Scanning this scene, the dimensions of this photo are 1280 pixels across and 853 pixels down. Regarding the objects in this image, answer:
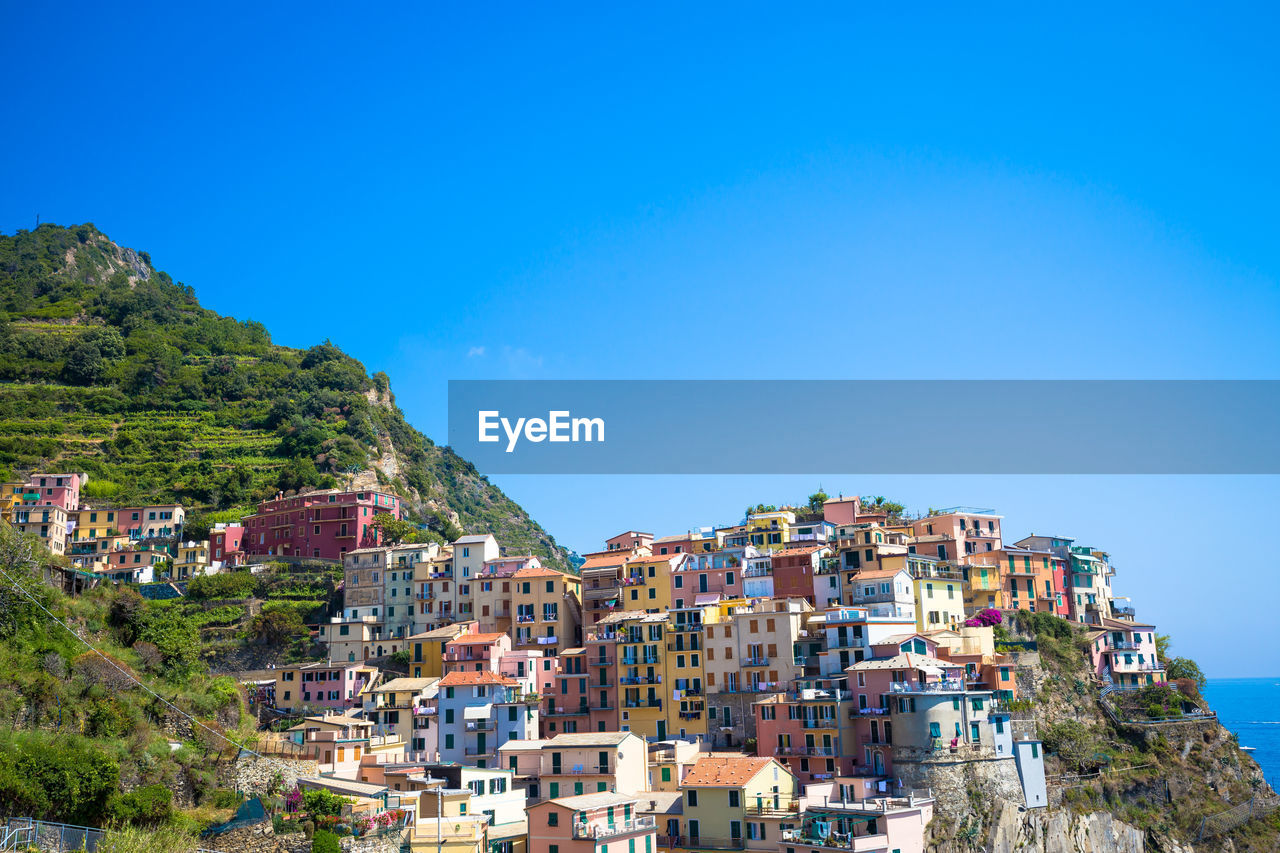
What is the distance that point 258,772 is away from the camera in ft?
164

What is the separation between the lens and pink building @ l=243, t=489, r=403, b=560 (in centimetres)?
8662

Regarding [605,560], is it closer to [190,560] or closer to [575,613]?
[575,613]

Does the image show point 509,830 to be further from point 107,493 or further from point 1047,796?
point 107,493

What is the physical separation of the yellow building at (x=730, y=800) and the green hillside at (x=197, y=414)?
53.6 metres

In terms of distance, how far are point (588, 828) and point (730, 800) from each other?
23.4 ft

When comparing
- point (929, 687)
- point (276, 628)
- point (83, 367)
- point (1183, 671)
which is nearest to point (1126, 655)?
point (1183, 671)

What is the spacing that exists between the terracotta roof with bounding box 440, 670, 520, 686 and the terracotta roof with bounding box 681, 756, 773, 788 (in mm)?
13033

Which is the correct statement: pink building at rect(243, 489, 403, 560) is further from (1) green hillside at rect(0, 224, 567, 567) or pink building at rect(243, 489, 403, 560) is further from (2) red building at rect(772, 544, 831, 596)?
(2) red building at rect(772, 544, 831, 596)

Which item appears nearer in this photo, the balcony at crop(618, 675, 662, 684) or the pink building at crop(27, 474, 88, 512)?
the balcony at crop(618, 675, 662, 684)

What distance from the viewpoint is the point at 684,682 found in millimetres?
62531

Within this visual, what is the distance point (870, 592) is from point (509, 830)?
988 inches

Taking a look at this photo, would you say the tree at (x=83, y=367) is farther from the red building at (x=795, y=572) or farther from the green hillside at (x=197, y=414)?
the red building at (x=795, y=572)

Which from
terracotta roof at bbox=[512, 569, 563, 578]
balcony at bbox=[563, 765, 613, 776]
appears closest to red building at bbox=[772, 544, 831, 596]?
terracotta roof at bbox=[512, 569, 563, 578]

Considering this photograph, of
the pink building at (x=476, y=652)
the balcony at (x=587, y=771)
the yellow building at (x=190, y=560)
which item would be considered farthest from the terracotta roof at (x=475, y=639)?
the yellow building at (x=190, y=560)
